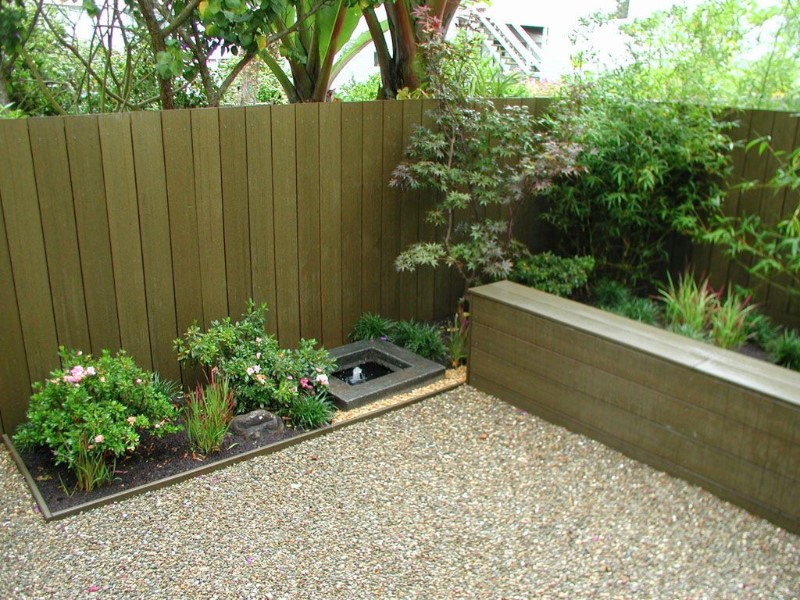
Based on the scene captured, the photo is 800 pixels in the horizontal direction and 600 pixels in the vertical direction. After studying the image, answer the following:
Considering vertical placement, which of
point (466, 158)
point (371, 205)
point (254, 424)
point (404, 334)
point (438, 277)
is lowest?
point (254, 424)

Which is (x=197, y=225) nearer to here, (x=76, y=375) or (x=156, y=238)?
(x=156, y=238)

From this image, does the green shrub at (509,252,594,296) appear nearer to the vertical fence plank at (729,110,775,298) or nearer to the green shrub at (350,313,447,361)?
the green shrub at (350,313,447,361)

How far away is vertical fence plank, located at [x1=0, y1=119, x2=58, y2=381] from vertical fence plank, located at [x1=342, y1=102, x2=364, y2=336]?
6.05 feet

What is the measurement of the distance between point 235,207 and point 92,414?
1.49m

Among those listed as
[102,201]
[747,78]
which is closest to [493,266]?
[102,201]

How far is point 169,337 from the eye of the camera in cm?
426

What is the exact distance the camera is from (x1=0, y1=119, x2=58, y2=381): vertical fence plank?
3.58 meters

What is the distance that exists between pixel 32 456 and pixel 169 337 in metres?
0.94

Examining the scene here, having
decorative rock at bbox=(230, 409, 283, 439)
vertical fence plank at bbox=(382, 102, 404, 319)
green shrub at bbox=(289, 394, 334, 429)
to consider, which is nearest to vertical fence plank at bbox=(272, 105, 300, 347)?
vertical fence plank at bbox=(382, 102, 404, 319)

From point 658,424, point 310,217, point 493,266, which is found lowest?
point 658,424

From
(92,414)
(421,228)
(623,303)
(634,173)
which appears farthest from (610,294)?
(92,414)

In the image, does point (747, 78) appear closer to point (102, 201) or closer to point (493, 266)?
point (493, 266)

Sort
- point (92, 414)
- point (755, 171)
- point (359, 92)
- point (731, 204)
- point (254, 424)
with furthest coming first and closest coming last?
point (359, 92) → point (731, 204) → point (755, 171) → point (254, 424) → point (92, 414)

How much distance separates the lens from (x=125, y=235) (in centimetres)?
398
